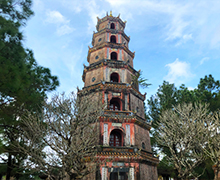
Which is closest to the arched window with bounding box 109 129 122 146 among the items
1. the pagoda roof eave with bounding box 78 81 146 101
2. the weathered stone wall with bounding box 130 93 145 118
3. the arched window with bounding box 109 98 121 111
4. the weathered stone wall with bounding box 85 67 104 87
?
the arched window with bounding box 109 98 121 111

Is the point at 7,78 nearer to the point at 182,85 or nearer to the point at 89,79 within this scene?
the point at 89,79

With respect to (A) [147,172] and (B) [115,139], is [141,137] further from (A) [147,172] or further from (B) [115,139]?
(A) [147,172]

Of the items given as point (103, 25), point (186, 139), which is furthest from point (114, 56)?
point (186, 139)

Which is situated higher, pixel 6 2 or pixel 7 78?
pixel 6 2

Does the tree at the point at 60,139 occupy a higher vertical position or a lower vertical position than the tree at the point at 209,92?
lower

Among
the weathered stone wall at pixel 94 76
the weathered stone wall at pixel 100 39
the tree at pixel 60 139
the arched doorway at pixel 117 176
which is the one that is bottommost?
the arched doorway at pixel 117 176

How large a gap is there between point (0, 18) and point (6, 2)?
0.93 meters

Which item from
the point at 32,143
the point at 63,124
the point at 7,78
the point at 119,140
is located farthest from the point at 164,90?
the point at 7,78

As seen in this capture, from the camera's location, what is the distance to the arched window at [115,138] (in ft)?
53.3

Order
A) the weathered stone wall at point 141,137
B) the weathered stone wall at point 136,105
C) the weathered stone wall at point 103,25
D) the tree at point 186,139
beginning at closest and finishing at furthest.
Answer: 1. the tree at point 186,139
2. the weathered stone wall at point 141,137
3. the weathered stone wall at point 136,105
4. the weathered stone wall at point 103,25

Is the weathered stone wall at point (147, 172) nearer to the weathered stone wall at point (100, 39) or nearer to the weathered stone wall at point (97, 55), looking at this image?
the weathered stone wall at point (97, 55)

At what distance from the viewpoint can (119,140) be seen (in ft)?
54.3

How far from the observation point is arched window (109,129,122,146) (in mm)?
16234

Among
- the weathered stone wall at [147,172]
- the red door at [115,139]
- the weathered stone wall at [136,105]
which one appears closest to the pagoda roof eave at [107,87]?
the weathered stone wall at [136,105]
